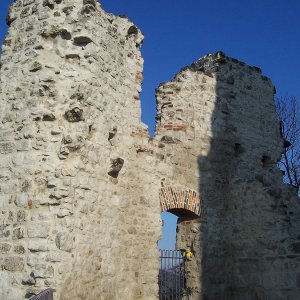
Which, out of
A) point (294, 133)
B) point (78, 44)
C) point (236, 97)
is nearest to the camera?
point (78, 44)

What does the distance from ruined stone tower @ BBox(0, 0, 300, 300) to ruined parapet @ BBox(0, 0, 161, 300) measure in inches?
0.7

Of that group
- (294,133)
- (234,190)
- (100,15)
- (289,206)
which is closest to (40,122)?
(100,15)

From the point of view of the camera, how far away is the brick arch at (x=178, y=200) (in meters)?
6.97

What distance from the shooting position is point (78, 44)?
583 cm

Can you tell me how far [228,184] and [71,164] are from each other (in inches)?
148

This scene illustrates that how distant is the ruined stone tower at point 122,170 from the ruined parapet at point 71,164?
2 centimetres

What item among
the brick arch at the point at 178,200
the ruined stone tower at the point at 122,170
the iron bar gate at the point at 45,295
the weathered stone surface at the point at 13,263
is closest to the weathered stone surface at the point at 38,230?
the ruined stone tower at the point at 122,170

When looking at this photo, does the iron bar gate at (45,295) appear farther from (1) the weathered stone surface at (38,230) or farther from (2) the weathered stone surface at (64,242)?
(1) the weathered stone surface at (38,230)

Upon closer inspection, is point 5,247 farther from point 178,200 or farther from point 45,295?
point 178,200

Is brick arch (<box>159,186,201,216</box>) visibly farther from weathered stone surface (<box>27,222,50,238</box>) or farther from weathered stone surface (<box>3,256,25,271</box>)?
weathered stone surface (<box>3,256,25,271</box>)

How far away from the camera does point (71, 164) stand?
5262mm

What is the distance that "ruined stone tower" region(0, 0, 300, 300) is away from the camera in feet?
16.5

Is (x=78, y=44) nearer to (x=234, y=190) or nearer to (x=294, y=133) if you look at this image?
(x=234, y=190)

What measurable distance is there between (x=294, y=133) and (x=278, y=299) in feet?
33.6
